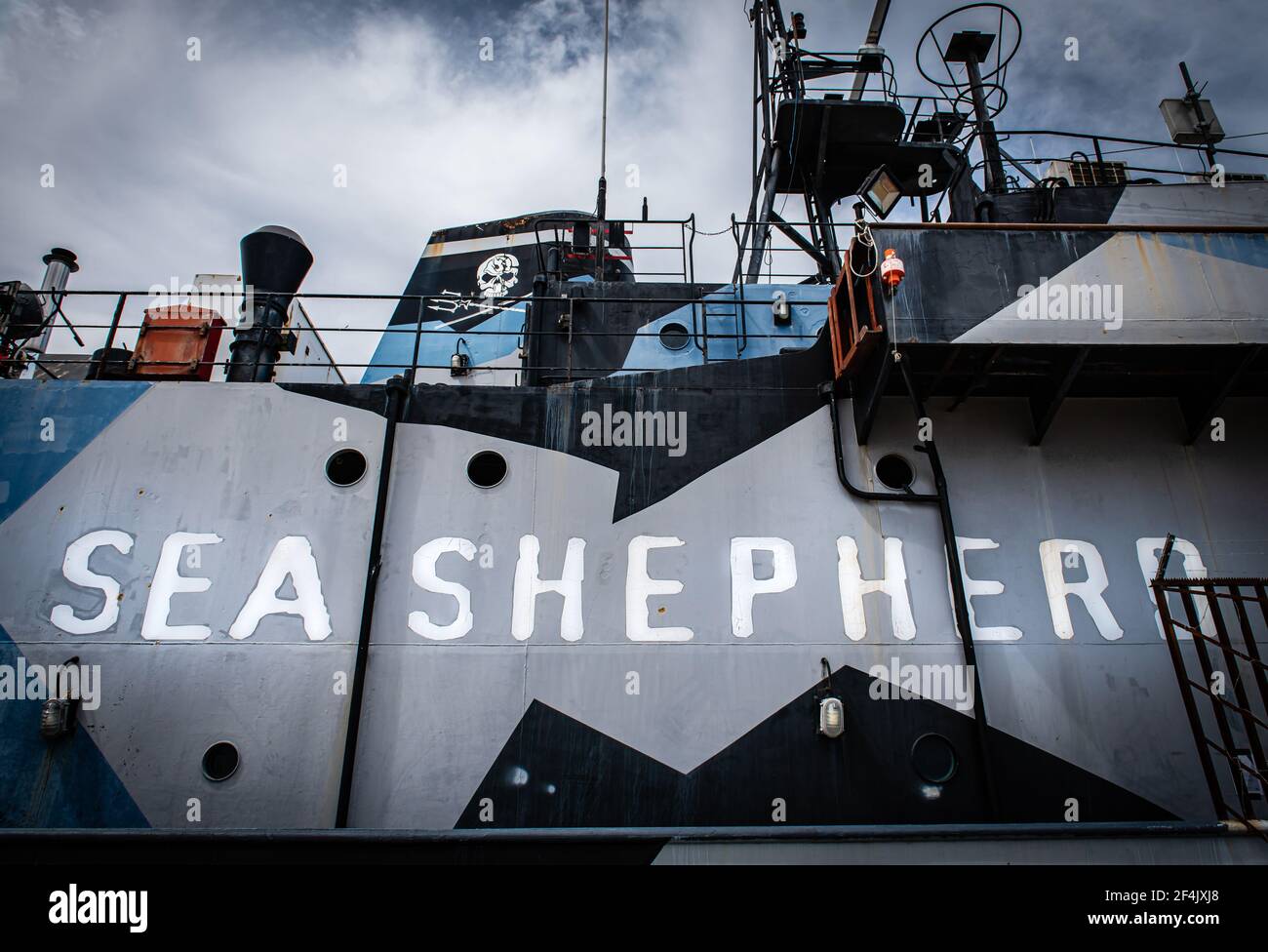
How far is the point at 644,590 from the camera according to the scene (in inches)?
192

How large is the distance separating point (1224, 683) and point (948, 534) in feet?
7.09

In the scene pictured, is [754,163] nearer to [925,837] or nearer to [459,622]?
[459,622]

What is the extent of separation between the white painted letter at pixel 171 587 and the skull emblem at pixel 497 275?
6.95 metres

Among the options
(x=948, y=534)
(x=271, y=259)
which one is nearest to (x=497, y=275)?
(x=271, y=259)

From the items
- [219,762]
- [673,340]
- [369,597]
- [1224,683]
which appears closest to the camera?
[219,762]

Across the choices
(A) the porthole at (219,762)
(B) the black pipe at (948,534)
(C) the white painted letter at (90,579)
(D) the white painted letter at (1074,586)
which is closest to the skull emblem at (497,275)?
(C) the white painted letter at (90,579)

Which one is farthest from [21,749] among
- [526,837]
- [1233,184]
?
[1233,184]

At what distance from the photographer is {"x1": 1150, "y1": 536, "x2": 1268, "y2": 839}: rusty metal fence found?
3564 mm

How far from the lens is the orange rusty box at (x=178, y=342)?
19.1 ft
